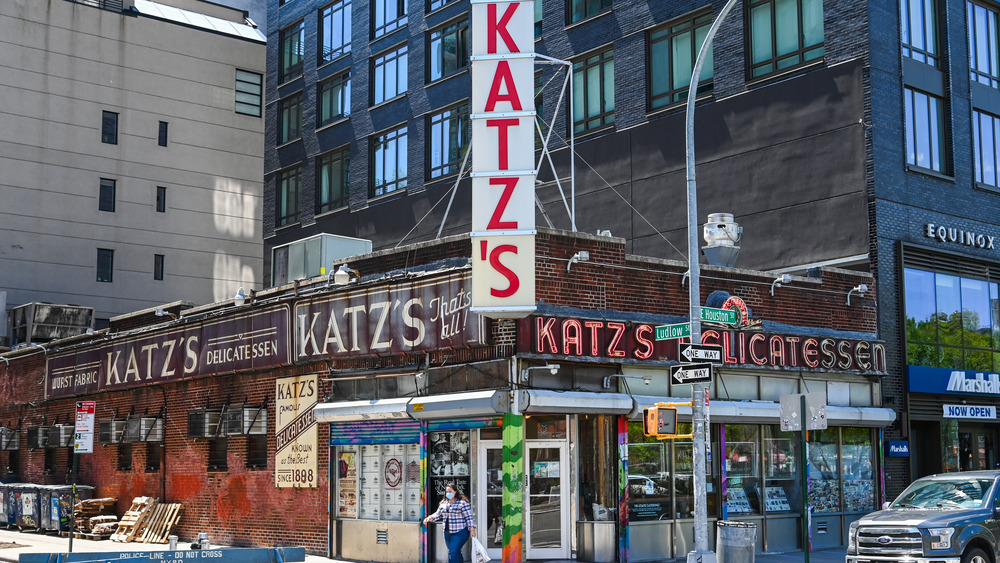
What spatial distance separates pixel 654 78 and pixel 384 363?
A: 14.1 metres

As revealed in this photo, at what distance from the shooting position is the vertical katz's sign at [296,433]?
25141 millimetres

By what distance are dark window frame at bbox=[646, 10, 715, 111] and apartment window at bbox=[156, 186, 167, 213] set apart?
96.9 ft

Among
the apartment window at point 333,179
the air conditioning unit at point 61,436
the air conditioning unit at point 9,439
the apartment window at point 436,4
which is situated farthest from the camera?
the apartment window at point 333,179

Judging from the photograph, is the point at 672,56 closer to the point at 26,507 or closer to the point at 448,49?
the point at 448,49

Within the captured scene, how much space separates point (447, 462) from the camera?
22500 millimetres

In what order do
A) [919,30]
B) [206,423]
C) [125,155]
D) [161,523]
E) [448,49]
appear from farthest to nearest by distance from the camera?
[125,155] < [448,49] < [161,523] < [919,30] < [206,423]

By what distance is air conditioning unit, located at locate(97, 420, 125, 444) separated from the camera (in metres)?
32.3

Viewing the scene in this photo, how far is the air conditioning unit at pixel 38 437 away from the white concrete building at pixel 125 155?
46.1 ft

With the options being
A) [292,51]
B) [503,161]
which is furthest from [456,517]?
[292,51]

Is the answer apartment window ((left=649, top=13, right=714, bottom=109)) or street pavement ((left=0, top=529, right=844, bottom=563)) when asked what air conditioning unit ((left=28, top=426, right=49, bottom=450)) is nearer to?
street pavement ((left=0, top=529, right=844, bottom=563))

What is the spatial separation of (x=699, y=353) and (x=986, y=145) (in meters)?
16.5

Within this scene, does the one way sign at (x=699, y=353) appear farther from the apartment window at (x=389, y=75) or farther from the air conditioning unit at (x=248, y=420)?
the apartment window at (x=389, y=75)

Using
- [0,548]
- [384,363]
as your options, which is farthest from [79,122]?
[384,363]

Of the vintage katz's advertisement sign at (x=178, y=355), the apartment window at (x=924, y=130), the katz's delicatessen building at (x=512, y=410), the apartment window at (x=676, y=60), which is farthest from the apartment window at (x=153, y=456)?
the apartment window at (x=924, y=130)
